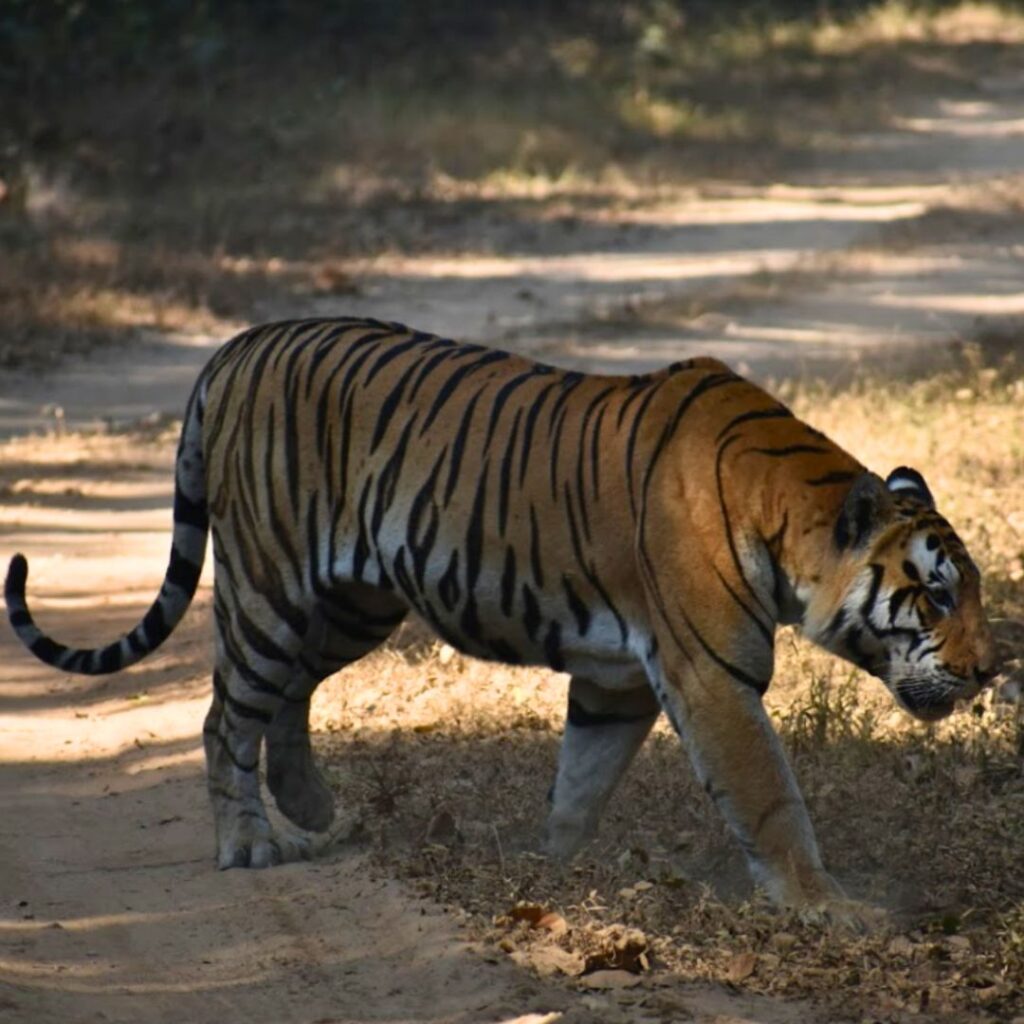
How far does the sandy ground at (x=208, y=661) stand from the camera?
517cm

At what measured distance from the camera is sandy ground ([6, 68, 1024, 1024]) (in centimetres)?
517

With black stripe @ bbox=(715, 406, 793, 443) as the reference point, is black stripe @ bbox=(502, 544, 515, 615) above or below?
below

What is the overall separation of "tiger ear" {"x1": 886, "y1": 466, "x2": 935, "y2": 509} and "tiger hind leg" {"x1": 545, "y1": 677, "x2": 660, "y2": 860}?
0.92 m

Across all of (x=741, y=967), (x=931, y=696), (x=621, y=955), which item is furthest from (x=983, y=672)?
(x=621, y=955)

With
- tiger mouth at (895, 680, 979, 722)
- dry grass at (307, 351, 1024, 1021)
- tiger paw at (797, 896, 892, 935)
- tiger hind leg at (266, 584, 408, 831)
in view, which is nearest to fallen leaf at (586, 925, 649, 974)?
dry grass at (307, 351, 1024, 1021)

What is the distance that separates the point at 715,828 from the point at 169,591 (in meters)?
1.75

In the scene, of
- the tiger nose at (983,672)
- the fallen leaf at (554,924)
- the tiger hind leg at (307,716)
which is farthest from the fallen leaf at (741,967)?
the tiger hind leg at (307,716)

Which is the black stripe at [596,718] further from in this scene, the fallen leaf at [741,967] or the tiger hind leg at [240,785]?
the fallen leaf at [741,967]

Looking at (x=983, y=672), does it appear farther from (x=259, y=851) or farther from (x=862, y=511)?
(x=259, y=851)

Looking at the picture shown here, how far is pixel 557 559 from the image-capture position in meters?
5.67

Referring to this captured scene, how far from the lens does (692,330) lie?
14.5m

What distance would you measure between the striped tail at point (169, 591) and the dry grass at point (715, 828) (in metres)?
0.79

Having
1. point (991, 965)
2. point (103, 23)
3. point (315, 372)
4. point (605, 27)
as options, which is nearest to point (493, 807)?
point (315, 372)

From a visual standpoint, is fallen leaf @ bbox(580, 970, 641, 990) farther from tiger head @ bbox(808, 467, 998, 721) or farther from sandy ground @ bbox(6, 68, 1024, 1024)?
tiger head @ bbox(808, 467, 998, 721)
